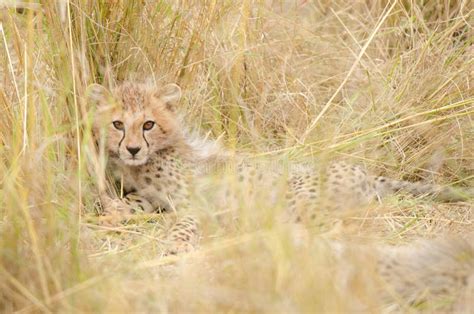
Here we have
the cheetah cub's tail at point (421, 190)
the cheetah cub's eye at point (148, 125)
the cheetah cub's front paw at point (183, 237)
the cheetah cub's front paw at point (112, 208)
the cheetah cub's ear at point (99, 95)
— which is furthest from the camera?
the cheetah cub's eye at point (148, 125)

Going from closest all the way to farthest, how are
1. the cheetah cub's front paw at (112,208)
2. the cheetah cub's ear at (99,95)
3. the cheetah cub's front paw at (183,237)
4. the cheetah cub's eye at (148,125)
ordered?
the cheetah cub's front paw at (183,237), the cheetah cub's front paw at (112,208), the cheetah cub's ear at (99,95), the cheetah cub's eye at (148,125)

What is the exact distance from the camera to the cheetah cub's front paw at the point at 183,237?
11.0 feet

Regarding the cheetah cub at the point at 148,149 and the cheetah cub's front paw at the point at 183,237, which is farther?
the cheetah cub at the point at 148,149

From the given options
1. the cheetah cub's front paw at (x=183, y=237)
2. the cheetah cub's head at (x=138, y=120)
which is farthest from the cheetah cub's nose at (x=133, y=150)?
the cheetah cub's front paw at (x=183, y=237)

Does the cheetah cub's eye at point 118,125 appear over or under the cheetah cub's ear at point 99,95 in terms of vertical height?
under

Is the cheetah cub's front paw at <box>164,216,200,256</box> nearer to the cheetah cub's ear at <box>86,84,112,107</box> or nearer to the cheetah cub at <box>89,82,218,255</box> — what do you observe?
the cheetah cub at <box>89,82,218,255</box>

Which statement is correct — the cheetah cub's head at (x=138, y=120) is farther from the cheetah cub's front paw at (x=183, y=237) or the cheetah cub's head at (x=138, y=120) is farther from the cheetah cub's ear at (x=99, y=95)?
the cheetah cub's front paw at (x=183, y=237)

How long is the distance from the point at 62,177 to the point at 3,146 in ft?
0.79

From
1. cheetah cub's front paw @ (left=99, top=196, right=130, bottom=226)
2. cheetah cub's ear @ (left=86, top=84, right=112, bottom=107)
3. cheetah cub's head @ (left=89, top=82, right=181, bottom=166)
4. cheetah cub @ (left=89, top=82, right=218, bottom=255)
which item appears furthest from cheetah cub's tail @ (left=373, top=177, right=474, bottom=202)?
Answer: cheetah cub's ear @ (left=86, top=84, right=112, bottom=107)

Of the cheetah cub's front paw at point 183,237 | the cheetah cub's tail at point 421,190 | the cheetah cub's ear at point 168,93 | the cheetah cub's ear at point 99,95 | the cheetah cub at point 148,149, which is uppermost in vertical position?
the cheetah cub's ear at point 99,95

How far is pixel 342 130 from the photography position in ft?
13.8

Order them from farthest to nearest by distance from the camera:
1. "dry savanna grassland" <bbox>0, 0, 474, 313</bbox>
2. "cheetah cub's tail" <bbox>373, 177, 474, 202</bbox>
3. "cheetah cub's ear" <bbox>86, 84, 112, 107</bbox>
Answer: "cheetah cub's tail" <bbox>373, 177, 474, 202</bbox>
"cheetah cub's ear" <bbox>86, 84, 112, 107</bbox>
"dry savanna grassland" <bbox>0, 0, 474, 313</bbox>

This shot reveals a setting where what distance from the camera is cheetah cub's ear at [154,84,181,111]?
4121 mm

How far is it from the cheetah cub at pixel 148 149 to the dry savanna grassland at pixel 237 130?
0.11 metres
